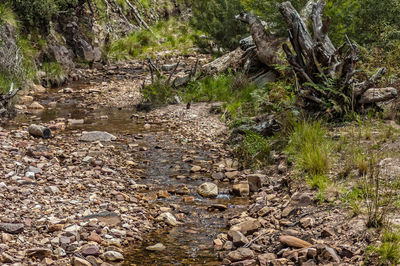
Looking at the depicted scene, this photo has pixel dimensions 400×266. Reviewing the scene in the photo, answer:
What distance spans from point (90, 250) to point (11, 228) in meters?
0.76

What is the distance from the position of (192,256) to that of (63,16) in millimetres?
14071

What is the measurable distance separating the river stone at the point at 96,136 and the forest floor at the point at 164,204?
0.02m

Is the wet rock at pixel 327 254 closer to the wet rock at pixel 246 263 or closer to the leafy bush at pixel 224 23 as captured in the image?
the wet rock at pixel 246 263

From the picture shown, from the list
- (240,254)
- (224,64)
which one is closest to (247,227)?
(240,254)

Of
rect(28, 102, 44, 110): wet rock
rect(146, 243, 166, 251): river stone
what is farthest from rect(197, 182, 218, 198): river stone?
rect(28, 102, 44, 110): wet rock

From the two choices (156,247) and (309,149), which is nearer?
(156,247)

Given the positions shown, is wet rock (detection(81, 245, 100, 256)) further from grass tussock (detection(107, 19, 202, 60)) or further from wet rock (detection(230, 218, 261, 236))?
grass tussock (detection(107, 19, 202, 60))

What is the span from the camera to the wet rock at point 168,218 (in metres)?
4.76

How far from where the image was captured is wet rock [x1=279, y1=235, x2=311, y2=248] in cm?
383

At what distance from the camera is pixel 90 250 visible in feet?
12.8

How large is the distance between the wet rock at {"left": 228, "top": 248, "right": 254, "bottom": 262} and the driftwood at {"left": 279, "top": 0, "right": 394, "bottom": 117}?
320cm

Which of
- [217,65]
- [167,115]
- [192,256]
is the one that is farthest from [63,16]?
[192,256]

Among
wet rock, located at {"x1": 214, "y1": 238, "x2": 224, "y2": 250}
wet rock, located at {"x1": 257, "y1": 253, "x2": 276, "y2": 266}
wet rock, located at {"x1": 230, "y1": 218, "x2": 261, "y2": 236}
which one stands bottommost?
wet rock, located at {"x1": 214, "y1": 238, "x2": 224, "y2": 250}

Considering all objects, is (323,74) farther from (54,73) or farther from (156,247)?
(54,73)
